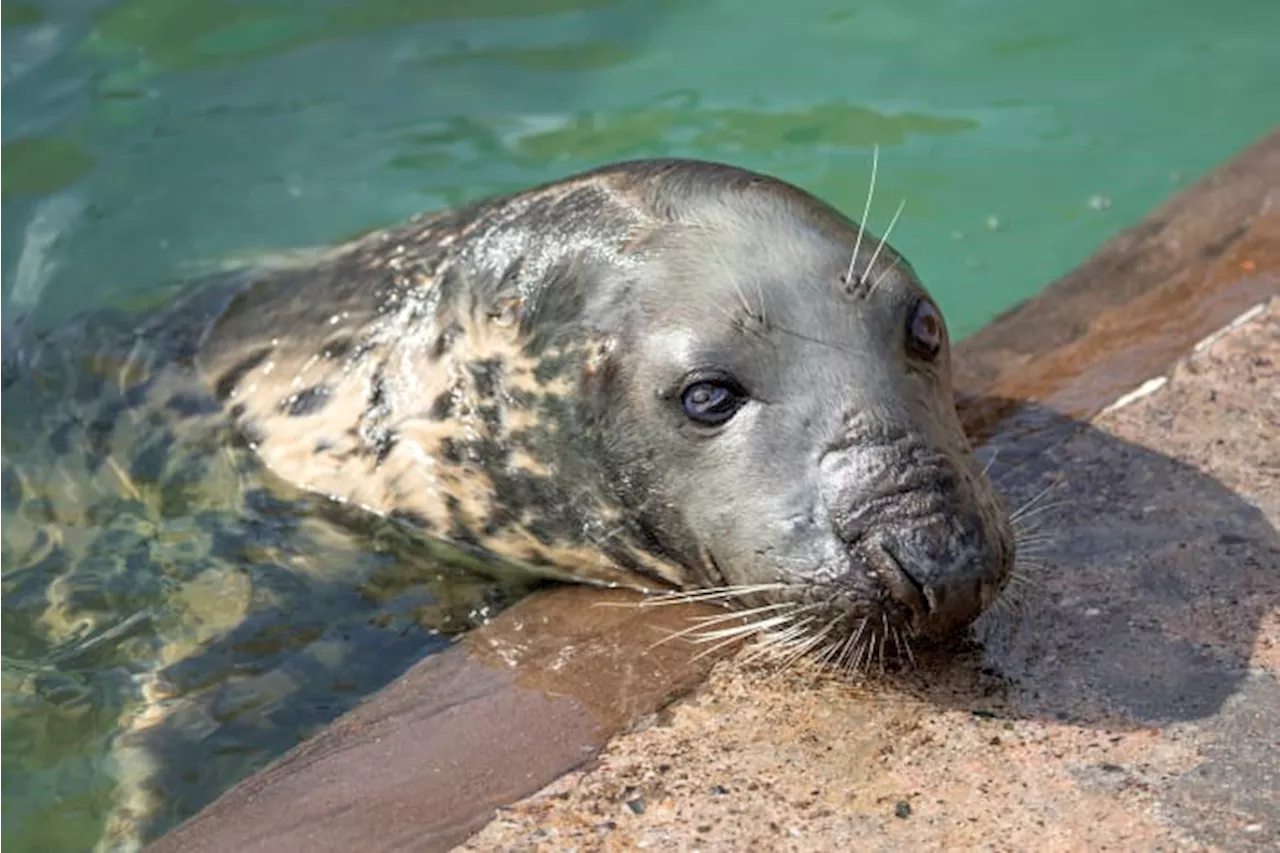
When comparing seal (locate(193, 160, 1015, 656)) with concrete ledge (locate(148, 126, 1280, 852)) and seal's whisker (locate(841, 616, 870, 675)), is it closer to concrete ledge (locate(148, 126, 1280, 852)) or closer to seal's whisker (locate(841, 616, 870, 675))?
seal's whisker (locate(841, 616, 870, 675))

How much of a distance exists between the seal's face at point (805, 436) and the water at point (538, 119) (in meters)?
1.58

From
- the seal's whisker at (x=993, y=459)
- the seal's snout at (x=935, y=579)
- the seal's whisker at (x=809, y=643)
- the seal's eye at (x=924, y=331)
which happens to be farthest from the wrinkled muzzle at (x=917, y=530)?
the seal's whisker at (x=993, y=459)

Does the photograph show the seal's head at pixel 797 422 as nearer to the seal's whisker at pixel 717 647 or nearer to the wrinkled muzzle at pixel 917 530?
the wrinkled muzzle at pixel 917 530

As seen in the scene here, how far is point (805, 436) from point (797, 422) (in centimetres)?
4

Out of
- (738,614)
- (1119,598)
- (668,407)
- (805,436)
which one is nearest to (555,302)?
(668,407)

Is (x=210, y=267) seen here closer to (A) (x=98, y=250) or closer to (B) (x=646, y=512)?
(A) (x=98, y=250)

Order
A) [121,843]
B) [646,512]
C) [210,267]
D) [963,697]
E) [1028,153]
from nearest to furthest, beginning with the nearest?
[963,697] < [121,843] < [646,512] < [210,267] < [1028,153]

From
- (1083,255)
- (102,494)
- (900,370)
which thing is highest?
(900,370)

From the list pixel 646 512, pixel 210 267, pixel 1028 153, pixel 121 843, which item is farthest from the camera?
pixel 1028 153

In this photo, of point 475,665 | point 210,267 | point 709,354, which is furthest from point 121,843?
point 210,267

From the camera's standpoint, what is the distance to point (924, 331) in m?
4.38

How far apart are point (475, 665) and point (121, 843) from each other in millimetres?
808

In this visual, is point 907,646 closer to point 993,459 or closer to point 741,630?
point 741,630

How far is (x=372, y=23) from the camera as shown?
27.1 feet
